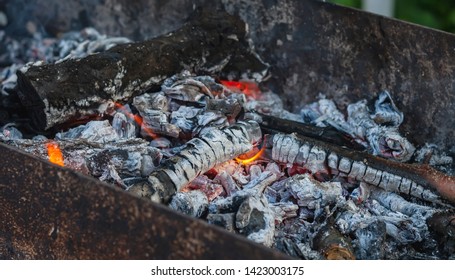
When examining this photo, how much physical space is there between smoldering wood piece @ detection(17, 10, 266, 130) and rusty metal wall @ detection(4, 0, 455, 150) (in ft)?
0.47

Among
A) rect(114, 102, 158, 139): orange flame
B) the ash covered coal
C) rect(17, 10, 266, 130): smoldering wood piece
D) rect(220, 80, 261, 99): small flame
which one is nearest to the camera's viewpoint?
the ash covered coal

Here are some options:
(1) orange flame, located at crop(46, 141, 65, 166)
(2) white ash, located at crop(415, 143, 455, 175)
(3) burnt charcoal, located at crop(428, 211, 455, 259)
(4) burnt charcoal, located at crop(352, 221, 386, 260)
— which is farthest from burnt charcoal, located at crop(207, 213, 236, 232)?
(2) white ash, located at crop(415, 143, 455, 175)

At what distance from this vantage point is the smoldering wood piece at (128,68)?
2.97m

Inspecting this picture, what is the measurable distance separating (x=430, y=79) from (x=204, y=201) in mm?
1281

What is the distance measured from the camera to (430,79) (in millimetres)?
3246

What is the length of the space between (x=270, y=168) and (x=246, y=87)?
2.83 feet

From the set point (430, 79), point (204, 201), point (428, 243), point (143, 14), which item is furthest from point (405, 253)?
point (143, 14)

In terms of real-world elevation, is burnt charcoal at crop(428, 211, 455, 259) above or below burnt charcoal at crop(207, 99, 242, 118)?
below

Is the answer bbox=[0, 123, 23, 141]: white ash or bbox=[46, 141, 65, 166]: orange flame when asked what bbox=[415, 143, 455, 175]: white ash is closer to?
bbox=[46, 141, 65, 166]: orange flame

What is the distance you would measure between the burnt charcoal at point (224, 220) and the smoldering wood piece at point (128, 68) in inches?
35.4

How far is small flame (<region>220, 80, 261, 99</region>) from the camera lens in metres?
3.68

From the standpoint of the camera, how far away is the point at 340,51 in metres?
3.51

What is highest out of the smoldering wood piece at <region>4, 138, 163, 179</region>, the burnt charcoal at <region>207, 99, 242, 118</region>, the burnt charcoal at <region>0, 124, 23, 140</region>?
the burnt charcoal at <region>207, 99, 242, 118</region>

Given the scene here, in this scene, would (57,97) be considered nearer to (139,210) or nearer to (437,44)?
(139,210)
